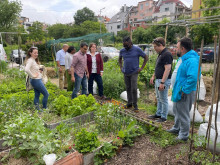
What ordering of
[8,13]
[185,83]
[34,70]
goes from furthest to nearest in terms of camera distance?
[8,13]
[34,70]
[185,83]

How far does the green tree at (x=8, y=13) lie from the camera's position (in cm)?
3066

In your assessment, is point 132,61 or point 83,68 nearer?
point 132,61

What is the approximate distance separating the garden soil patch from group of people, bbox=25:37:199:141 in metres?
0.43

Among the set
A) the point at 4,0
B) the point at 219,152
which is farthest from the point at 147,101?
the point at 4,0

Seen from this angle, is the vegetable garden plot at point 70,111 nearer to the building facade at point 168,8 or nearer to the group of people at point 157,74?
the group of people at point 157,74

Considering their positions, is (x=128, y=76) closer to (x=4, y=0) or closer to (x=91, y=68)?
(x=91, y=68)

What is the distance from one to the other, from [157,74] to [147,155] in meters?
1.70

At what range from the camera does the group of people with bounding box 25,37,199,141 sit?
2787 millimetres

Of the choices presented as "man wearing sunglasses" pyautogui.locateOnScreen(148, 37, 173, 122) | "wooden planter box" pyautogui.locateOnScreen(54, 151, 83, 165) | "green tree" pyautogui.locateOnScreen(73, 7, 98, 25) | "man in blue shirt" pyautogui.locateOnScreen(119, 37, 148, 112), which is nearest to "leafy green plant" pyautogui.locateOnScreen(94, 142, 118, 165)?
"wooden planter box" pyautogui.locateOnScreen(54, 151, 83, 165)

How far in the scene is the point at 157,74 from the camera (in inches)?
148

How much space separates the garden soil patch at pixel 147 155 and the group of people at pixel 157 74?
425 mm

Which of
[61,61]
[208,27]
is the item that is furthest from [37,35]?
[208,27]

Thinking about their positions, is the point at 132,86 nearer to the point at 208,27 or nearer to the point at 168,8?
the point at 208,27

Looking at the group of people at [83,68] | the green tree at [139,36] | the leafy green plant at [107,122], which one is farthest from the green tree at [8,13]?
the leafy green plant at [107,122]
